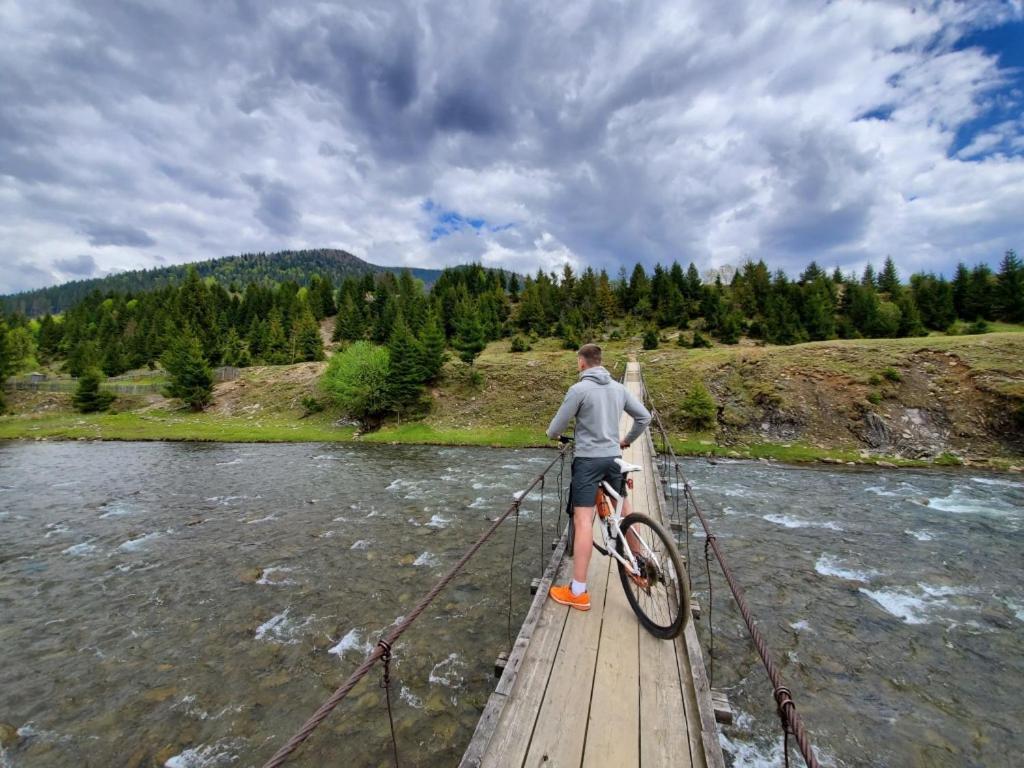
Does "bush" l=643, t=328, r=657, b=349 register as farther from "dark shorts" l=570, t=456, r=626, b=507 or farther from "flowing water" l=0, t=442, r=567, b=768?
"dark shorts" l=570, t=456, r=626, b=507

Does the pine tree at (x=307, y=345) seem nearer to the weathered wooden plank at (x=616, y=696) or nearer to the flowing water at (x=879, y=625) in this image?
the flowing water at (x=879, y=625)

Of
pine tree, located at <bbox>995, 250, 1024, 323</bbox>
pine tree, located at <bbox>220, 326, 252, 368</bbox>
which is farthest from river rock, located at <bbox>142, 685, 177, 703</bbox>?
pine tree, located at <bbox>995, 250, 1024, 323</bbox>

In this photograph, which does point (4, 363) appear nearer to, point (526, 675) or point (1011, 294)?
point (526, 675)

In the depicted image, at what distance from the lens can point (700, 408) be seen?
3484 centimetres

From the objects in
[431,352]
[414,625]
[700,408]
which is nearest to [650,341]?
[700,408]

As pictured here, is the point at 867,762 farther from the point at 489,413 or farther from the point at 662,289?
the point at 662,289

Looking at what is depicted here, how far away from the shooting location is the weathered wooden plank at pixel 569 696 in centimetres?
403

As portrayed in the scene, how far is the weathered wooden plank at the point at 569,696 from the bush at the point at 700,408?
31353mm

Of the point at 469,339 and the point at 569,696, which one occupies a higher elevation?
the point at 469,339

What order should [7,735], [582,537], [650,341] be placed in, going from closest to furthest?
[582,537] < [7,735] < [650,341]

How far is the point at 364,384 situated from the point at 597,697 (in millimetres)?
43356

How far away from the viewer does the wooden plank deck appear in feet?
13.1

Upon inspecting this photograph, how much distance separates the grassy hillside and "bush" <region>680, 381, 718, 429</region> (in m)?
0.85

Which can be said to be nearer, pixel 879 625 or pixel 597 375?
pixel 597 375
